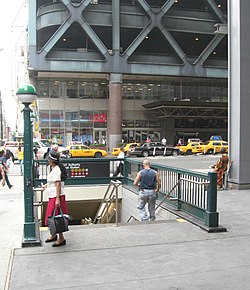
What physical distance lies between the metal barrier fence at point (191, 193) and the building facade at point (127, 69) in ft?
103

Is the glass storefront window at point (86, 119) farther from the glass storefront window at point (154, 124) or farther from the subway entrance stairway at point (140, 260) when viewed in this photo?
the subway entrance stairway at point (140, 260)

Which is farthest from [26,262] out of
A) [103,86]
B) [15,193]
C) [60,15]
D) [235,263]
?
[103,86]

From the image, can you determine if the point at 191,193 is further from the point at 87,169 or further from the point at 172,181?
the point at 87,169

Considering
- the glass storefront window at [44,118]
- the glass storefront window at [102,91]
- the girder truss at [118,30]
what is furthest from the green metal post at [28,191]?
the glass storefront window at [102,91]

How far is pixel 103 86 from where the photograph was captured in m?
47.0

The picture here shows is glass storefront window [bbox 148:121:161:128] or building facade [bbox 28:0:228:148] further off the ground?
building facade [bbox 28:0:228:148]

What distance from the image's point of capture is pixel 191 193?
8156 mm

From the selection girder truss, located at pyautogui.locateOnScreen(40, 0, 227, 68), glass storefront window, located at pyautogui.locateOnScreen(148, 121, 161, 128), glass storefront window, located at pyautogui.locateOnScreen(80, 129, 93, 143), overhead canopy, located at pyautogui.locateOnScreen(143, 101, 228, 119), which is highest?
girder truss, located at pyautogui.locateOnScreen(40, 0, 227, 68)

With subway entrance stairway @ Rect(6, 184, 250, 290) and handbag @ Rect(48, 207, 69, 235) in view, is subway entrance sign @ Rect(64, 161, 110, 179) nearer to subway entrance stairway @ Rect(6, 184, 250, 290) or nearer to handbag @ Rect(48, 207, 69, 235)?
subway entrance stairway @ Rect(6, 184, 250, 290)

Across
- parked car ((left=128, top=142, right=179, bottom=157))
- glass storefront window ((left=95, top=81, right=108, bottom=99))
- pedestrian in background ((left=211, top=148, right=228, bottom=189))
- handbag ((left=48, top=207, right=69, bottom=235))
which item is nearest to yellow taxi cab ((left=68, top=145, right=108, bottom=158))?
parked car ((left=128, top=142, right=179, bottom=157))

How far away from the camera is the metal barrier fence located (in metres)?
7.03

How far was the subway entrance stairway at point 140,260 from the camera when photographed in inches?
178

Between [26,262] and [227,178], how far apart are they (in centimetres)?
863

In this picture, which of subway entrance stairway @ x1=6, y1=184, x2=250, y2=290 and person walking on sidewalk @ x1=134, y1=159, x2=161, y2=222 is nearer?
subway entrance stairway @ x1=6, y1=184, x2=250, y2=290
